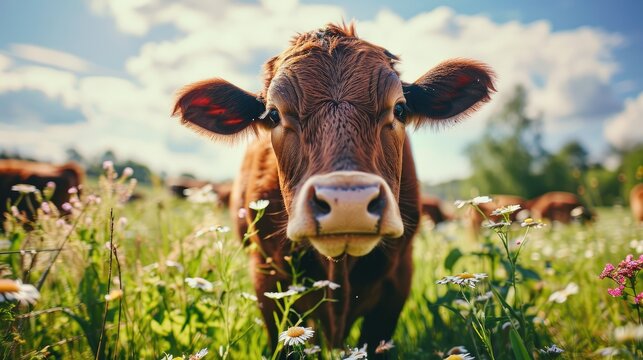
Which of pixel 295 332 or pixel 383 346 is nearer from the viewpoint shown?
pixel 295 332

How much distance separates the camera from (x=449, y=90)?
321 centimetres

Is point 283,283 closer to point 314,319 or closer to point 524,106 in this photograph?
point 314,319

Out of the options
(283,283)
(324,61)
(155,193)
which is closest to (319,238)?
(283,283)

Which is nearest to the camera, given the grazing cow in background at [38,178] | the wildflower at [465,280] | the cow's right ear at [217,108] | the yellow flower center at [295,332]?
the wildflower at [465,280]

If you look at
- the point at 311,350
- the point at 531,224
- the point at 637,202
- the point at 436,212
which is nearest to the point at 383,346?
the point at 311,350

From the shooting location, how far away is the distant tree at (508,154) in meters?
45.0

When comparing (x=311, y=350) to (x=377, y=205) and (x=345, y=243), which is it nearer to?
(x=345, y=243)

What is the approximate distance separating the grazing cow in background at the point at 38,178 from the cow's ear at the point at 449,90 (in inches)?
323

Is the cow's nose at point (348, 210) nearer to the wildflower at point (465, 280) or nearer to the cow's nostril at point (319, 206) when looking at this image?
the cow's nostril at point (319, 206)

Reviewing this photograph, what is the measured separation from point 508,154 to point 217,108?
47120 millimetres

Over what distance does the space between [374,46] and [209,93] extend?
1321 millimetres

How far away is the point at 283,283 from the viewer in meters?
3.03

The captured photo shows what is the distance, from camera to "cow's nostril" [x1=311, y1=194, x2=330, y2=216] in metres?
1.96

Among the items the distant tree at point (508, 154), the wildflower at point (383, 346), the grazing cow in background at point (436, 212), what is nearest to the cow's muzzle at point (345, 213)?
the wildflower at point (383, 346)
